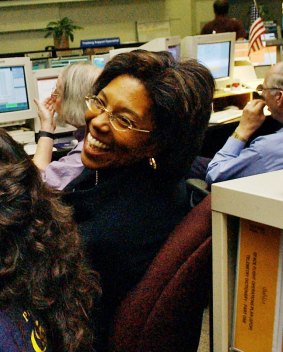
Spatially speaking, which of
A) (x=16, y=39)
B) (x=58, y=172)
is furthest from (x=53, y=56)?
(x=16, y=39)

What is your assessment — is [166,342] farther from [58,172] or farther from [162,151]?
[58,172]

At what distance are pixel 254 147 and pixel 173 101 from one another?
3.51ft

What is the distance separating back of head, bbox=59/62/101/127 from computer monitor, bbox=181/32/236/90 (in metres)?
1.57

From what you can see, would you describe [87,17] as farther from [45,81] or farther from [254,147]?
[254,147]

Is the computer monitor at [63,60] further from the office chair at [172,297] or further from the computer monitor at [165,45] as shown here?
the office chair at [172,297]

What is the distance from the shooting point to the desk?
0.75 m

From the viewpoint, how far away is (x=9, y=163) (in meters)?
0.79

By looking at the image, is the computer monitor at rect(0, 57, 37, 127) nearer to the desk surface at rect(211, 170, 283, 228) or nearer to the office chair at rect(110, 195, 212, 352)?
the office chair at rect(110, 195, 212, 352)

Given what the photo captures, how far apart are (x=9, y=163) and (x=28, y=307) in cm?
22

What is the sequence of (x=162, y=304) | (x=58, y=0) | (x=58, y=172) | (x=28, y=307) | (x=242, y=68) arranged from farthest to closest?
1. (x=58, y=0)
2. (x=242, y=68)
3. (x=58, y=172)
4. (x=162, y=304)
5. (x=28, y=307)

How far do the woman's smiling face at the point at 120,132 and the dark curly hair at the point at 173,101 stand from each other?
0.02 metres

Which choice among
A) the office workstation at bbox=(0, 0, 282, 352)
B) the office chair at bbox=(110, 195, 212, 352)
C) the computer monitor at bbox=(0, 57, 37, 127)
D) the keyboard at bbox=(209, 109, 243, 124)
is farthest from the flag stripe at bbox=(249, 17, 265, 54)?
the office chair at bbox=(110, 195, 212, 352)

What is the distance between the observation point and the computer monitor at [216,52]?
397 centimetres

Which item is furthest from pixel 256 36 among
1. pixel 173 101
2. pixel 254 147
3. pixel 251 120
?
pixel 173 101
